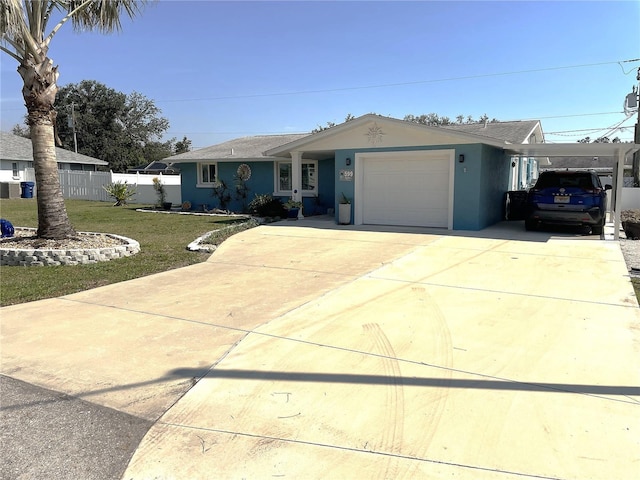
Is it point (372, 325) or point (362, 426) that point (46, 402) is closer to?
point (362, 426)

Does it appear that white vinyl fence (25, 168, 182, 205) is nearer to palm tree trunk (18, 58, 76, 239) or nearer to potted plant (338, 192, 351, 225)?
potted plant (338, 192, 351, 225)

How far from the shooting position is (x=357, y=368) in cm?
413

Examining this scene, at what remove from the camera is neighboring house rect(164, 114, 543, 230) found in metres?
13.4

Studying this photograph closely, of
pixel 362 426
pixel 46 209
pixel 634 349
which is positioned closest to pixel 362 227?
pixel 46 209

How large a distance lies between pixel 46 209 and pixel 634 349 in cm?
1020

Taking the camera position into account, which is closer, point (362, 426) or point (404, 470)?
point (404, 470)

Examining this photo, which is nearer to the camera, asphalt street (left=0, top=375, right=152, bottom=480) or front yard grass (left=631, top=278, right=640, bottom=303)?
asphalt street (left=0, top=375, right=152, bottom=480)

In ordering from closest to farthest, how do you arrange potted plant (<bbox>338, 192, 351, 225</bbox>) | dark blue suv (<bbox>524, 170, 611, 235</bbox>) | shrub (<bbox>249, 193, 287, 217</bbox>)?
dark blue suv (<bbox>524, 170, 611, 235</bbox>) < potted plant (<bbox>338, 192, 351, 225</bbox>) < shrub (<bbox>249, 193, 287, 217</bbox>)

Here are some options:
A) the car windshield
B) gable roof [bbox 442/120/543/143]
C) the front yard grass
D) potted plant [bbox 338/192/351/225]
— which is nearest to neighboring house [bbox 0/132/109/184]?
potted plant [bbox 338/192/351/225]

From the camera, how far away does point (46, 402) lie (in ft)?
11.8

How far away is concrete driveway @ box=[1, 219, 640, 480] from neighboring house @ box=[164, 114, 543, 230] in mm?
5845

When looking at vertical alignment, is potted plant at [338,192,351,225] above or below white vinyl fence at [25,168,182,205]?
below

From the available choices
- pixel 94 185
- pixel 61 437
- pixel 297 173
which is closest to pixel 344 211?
pixel 297 173

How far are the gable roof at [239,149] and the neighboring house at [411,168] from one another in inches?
51.8
